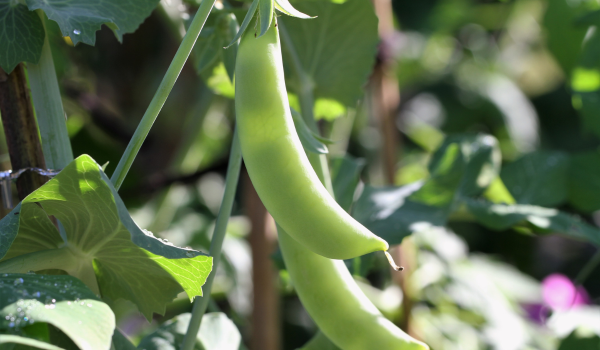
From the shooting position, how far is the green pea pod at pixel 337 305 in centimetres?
26

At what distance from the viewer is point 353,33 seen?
398mm

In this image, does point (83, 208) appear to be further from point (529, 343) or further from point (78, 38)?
point (529, 343)

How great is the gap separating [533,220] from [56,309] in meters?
0.35

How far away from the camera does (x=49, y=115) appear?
0.91 ft

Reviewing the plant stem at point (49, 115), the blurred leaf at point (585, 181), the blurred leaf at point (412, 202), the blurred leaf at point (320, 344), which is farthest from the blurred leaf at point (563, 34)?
the plant stem at point (49, 115)

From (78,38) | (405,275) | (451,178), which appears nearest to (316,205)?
(78,38)

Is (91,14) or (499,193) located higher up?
(91,14)

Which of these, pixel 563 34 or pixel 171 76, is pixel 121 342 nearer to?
pixel 171 76

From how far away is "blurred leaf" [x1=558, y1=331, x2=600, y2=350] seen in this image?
16.4 inches

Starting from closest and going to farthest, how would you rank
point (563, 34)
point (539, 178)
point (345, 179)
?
point (345, 179) → point (539, 178) → point (563, 34)

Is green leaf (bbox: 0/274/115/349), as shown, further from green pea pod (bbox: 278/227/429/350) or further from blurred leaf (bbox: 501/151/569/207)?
blurred leaf (bbox: 501/151/569/207)

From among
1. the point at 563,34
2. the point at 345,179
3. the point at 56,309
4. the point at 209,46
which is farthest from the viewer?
the point at 563,34

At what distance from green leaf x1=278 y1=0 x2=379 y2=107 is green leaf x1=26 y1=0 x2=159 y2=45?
0.11 m

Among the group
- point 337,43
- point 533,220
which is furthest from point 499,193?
point 337,43
